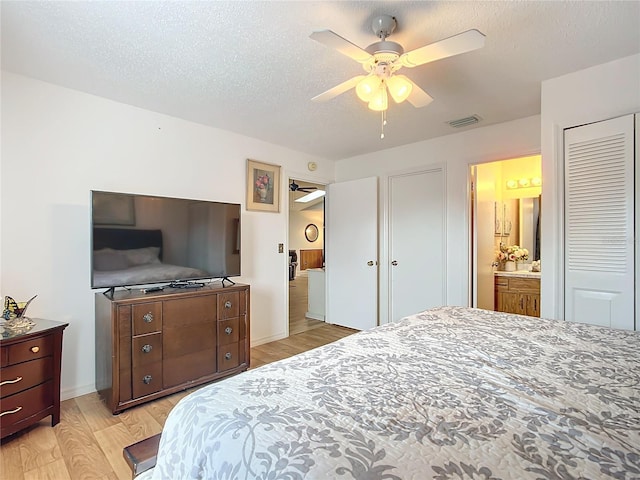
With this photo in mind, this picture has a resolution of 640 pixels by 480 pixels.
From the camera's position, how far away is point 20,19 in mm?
1622

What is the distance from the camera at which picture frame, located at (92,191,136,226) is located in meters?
2.22

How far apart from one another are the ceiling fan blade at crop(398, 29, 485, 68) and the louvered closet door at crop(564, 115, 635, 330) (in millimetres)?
1317

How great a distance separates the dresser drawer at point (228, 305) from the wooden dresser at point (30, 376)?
1.03m

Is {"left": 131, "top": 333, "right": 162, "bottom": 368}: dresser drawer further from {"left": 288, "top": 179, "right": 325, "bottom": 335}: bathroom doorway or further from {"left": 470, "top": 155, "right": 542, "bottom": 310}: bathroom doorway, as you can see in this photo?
{"left": 288, "top": 179, "right": 325, "bottom": 335}: bathroom doorway

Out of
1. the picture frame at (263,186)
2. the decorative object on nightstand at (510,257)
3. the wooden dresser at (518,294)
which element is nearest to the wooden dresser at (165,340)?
the picture frame at (263,186)

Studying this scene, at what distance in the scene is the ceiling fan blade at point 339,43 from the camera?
1371 mm

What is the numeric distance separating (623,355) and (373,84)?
1.66 metres

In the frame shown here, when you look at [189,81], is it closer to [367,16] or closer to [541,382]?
[367,16]

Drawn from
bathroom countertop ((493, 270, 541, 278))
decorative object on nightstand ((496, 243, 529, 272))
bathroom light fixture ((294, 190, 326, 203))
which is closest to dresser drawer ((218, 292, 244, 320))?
bathroom countertop ((493, 270, 541, 278))

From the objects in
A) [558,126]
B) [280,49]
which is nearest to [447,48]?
[280,49]

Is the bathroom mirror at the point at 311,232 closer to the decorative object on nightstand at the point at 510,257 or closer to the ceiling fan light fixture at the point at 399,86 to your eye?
the decorative object on nightstand at the point at 510,257

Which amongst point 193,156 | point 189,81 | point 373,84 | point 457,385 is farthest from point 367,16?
point 193,156

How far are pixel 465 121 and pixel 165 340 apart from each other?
3.21 m

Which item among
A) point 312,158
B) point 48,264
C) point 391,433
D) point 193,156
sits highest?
point 312,158
